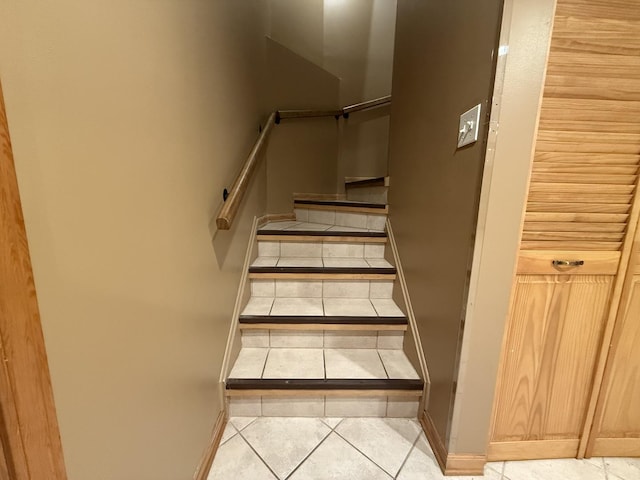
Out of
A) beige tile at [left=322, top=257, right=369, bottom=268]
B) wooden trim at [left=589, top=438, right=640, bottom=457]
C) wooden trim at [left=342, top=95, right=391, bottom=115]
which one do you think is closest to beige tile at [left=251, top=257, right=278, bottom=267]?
beige tile at [left=322, top=257, right=369, bottom=268]

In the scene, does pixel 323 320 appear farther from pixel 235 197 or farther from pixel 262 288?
pixel 235 197

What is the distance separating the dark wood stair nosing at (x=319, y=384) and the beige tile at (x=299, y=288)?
0.56 metres

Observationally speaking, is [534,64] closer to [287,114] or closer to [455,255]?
[455,255]

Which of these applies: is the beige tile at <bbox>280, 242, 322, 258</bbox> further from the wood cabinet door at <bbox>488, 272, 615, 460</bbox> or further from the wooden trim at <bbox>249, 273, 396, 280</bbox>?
the wood cabinet door at <bbox>488, 272, 615, 460</bbox>

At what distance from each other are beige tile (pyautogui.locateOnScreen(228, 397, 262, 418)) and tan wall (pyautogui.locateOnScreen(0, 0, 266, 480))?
0.21 metres

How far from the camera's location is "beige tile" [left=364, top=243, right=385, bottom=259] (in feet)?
6.71

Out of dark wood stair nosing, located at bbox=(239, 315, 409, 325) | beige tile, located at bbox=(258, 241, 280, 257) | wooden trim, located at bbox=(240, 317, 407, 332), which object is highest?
beige tile, located at bbox=(258, 241, 280, 257)

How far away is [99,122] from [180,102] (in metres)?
0.40

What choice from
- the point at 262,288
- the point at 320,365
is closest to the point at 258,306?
the point at 262,288

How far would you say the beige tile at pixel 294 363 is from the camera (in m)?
1.34

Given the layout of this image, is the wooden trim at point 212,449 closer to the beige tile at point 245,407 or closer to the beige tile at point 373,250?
the beige tile at point 245,407

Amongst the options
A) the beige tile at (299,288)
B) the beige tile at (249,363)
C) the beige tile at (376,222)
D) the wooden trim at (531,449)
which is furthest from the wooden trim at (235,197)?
the wooden trim at (531,449)

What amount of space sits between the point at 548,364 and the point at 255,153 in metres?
1.78

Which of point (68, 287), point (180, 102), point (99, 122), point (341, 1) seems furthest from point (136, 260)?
point (341, 1)
